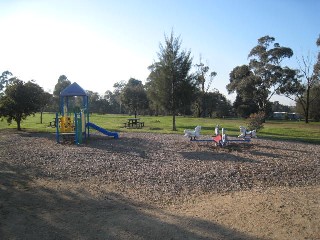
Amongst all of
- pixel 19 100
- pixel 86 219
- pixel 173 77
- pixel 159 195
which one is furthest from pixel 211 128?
pixel 86 219

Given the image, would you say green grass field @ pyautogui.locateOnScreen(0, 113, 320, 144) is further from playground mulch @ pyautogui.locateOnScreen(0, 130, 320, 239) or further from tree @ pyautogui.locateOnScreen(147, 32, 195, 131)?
playground mulch @ pyautogui.locateOnScreen(0, 130, 320, 239)

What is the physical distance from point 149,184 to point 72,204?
2598mm

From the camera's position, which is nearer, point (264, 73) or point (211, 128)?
point (211, 128)

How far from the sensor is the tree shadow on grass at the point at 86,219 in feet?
18.5

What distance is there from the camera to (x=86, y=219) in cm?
632

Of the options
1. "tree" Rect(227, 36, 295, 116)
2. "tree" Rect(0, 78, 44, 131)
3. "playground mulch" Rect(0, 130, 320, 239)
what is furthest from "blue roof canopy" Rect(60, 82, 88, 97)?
"tree" Rect(227, 36, 295, 116)

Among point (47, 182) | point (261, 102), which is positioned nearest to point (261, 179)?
point (47, 182)

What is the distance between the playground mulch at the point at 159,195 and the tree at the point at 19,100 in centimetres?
1143

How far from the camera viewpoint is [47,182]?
30.0 feet

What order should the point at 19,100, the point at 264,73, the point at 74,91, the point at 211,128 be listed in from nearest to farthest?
the point at 74,91, the point at 19,100, the point at 211,128, the point at 264,73

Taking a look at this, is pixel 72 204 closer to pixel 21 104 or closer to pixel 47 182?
pixel 47 182

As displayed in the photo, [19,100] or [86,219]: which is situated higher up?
[19,100]

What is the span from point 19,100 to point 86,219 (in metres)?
21.3

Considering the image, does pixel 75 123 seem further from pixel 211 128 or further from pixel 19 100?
pixel 211 128
